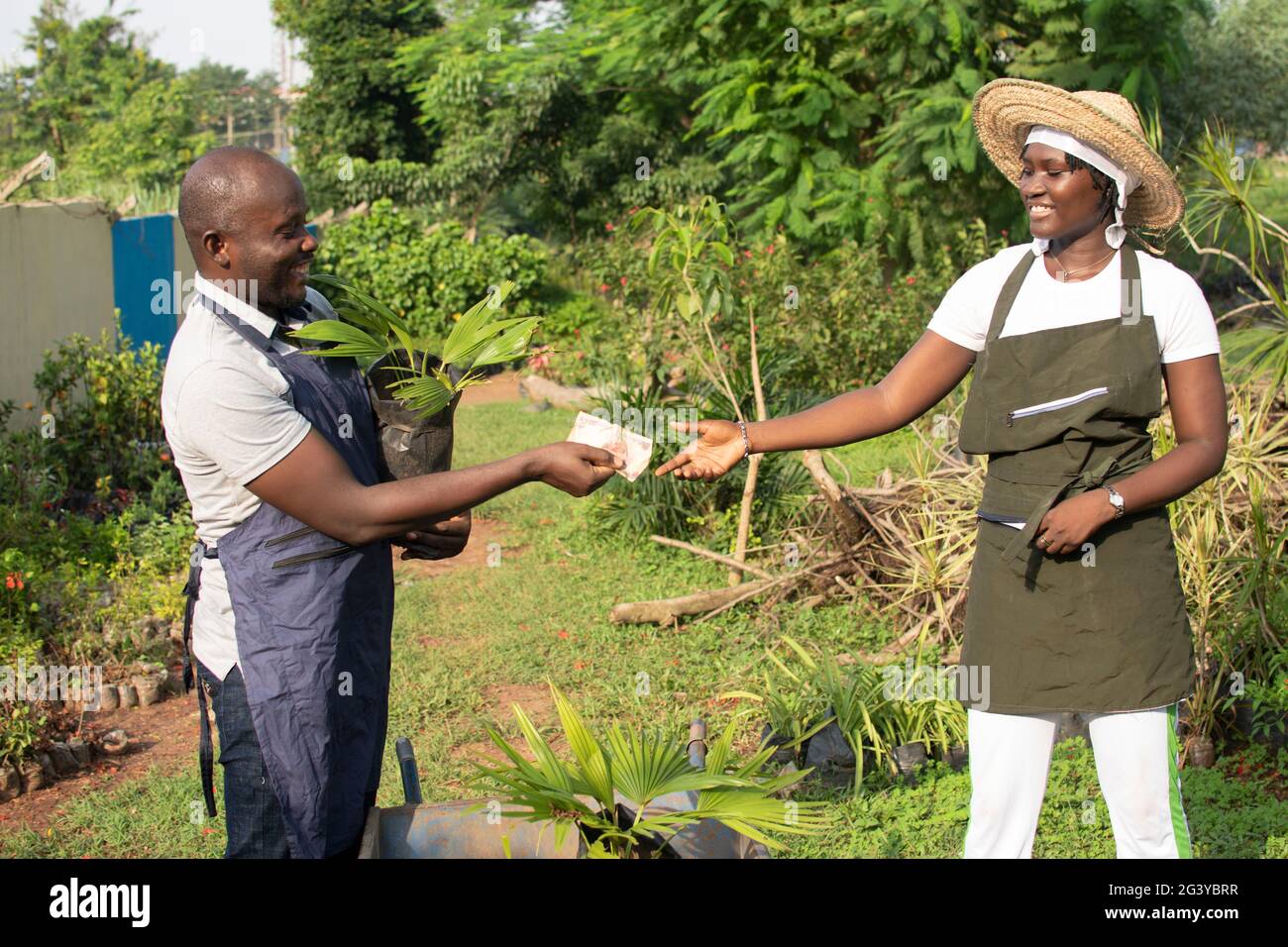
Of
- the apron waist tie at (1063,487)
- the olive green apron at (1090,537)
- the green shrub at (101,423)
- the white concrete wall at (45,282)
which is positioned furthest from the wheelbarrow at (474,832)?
the white concrete wall at (45,282)

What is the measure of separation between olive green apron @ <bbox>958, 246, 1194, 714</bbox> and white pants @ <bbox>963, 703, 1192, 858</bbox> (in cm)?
5

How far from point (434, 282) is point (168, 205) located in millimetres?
5073

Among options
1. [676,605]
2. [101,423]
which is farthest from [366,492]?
[101,423]

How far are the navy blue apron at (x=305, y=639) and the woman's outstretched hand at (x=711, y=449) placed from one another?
990mm

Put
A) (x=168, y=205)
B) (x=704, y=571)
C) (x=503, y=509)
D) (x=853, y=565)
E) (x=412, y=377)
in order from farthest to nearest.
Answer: (x=168, y=205) < (x=503, y=509) < (x=704, y=571) < (x=853, y=565) < (x=412, y=377)

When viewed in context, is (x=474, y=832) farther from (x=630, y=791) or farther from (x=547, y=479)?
(x=547, y=479)

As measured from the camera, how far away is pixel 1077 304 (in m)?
2.86

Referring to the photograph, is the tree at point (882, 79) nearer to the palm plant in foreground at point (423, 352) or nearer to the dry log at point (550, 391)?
the dry log at point (550, 391)

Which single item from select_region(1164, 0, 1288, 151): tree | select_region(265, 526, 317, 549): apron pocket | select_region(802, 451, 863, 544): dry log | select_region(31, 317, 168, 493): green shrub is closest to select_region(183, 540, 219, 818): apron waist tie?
select_region(265, 526, 317, 549): apron pocket

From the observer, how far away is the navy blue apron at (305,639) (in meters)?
2.53
